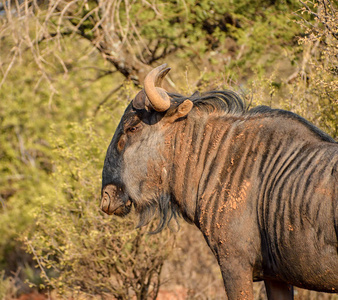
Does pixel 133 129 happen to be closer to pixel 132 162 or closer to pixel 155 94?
pixel 132 162

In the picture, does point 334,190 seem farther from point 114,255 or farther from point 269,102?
point 114,255

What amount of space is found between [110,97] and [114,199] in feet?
24.4

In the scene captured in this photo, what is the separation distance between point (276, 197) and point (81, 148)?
13.4 feet

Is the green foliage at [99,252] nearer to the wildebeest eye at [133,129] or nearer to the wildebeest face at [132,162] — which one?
the wildebeest face at [132,162]

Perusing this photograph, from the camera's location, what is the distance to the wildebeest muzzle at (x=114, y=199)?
4105 mm

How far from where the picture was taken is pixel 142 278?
21.0 feet

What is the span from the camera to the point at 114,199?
4.12 metres

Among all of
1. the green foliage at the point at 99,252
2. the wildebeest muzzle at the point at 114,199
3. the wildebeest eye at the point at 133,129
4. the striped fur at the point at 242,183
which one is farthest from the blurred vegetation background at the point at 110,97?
the wildebeest muzzle at the point at 114,199

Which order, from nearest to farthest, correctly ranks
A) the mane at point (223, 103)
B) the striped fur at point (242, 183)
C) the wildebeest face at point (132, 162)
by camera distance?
1. the striped fur at point (242, 183)
2. the mane at point (223, 103)
3. the wildebeest face at point (132, 162)

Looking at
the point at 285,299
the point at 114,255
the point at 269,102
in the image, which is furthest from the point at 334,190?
the point at 114,255

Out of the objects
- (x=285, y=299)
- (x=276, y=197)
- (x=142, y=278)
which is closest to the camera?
(x=276, y=197)

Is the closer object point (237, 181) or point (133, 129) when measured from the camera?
point (237, 181)

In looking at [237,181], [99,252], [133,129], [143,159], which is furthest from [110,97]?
[237,181]

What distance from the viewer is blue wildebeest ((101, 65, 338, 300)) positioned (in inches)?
125
